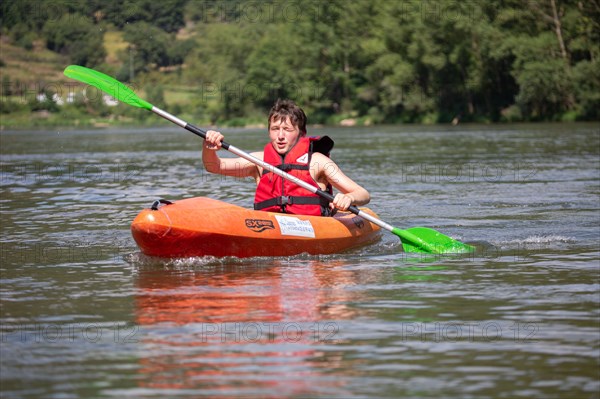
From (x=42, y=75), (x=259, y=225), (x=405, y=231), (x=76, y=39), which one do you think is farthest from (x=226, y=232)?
(x=76, y=39)

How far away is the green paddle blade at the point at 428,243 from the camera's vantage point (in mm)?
8562

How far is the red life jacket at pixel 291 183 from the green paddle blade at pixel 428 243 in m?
0.77

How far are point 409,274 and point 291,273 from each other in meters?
0.85

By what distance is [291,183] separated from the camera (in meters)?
8.54

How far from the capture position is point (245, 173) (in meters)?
8.77

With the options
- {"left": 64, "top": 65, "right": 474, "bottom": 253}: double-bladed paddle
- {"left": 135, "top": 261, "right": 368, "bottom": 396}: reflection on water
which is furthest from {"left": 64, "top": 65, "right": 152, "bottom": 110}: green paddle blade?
{"left": 135, "top": 261, "right": 368, "bottom": 396}: reflection on water

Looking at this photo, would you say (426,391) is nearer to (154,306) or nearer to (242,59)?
(154,306)

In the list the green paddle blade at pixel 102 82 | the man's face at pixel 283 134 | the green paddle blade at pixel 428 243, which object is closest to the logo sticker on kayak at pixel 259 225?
the man's face at pixel 283 134

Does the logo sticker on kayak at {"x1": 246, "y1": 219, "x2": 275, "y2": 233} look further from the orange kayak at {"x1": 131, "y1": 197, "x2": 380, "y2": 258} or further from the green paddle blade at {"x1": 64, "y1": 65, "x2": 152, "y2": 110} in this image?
the green paddle blade at {"x1": 64, "y1": 65, "x2": 152, "y2": 110}

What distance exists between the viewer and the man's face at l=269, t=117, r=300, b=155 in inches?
328

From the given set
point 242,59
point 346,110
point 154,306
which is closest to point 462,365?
point 154,306

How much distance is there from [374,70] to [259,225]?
5935cm

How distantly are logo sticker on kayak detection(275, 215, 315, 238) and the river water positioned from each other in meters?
0.21

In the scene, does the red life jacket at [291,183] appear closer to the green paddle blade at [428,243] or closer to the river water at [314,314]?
Result: the river water at [314,314]
